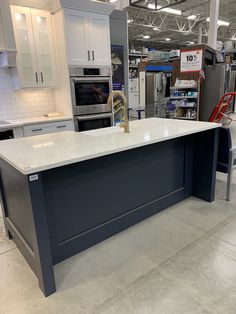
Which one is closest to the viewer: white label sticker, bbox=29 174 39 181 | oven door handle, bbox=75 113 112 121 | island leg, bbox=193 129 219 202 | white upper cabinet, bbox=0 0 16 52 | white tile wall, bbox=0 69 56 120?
white label sticker, bbox=29 174 39 181

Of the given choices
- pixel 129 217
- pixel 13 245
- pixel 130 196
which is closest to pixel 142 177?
pixel 130 196

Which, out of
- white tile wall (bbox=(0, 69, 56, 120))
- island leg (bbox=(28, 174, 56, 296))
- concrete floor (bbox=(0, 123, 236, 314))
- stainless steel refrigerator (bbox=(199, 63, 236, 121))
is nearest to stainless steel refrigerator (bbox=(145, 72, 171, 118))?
stainless steel refrigerator (bbox=(199, 63, 236, 121))

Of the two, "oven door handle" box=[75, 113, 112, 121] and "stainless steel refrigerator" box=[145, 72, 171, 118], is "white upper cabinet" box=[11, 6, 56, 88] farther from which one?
"stainless steel refrigerator" box=[145, 72, 171, 118]

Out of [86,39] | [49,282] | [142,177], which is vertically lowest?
[49,282]

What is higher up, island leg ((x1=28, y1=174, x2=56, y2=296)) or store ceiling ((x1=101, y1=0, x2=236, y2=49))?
store ceiling ((x1=101, y1=0, x2=236, y2=49))

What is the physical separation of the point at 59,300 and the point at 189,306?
862 mm

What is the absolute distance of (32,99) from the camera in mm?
4168

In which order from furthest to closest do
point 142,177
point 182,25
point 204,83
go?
point 182,25 → point 204,83 → point 142,177

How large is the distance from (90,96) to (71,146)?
2.53 m

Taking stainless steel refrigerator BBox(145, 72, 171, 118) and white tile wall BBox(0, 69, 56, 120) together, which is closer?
white tile wall BBox(0, 69, 56, 120)

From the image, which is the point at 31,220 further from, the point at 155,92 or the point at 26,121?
the point at 155,92

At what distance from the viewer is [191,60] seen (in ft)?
18.1

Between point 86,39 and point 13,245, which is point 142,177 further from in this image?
point 86,39

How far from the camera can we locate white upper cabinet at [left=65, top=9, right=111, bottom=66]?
3.73m
